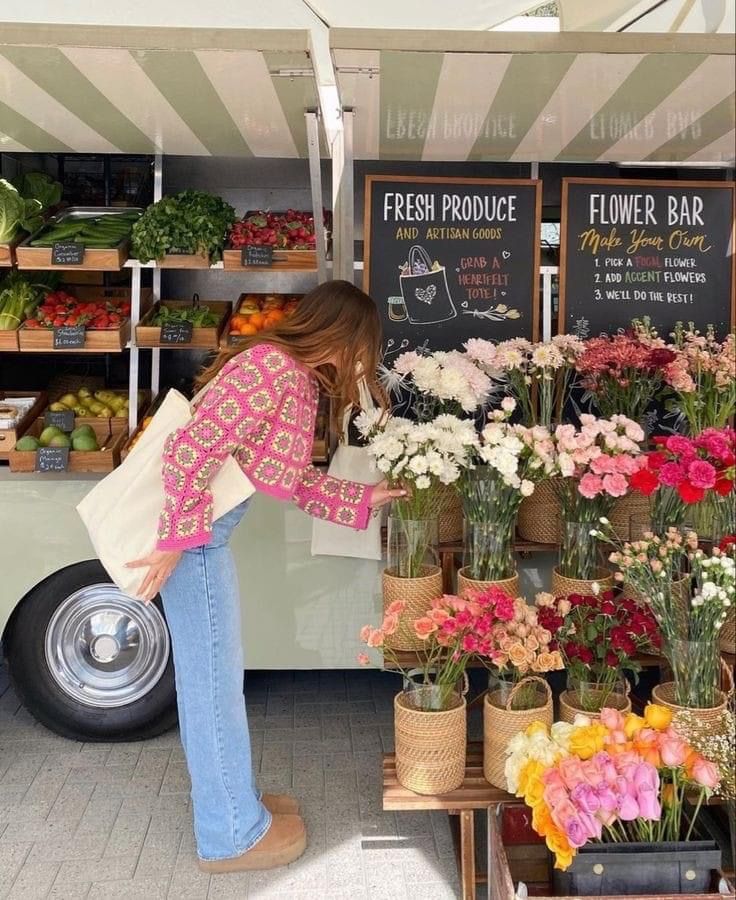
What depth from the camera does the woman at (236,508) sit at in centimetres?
260

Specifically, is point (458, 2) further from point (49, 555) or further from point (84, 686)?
point (84, 686)

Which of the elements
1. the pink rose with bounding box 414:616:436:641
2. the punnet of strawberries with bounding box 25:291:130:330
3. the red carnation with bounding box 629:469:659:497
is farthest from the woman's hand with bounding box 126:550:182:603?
the punnet of strawberries with bounding box 25:291:130:330

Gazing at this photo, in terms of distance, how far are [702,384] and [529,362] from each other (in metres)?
0.59

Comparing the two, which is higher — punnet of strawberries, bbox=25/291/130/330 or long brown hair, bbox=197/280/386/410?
punnet of strawberries, bbox=25/291/130/330

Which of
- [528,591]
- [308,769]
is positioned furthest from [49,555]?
[528,591]

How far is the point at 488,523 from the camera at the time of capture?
3.12 m

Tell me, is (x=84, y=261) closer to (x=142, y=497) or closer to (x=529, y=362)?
(x=142, y=497)

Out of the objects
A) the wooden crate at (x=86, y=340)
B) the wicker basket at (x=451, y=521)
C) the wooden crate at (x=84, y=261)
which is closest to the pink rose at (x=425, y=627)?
the wicker basket at (x=451, y=521)

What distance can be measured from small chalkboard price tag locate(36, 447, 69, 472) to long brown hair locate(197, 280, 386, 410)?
1.46m

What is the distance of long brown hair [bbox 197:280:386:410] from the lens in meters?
2.73

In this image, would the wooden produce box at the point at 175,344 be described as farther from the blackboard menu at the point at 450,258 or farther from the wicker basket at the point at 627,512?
the wicker basket at the point at 627,512

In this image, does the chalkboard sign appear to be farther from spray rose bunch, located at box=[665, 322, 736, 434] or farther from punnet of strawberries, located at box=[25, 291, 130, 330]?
punnet of strawberries, located at box=[25, 291, 130, 330]

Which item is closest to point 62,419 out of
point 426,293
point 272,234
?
point 272,234

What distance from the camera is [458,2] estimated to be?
3484 millimetres
